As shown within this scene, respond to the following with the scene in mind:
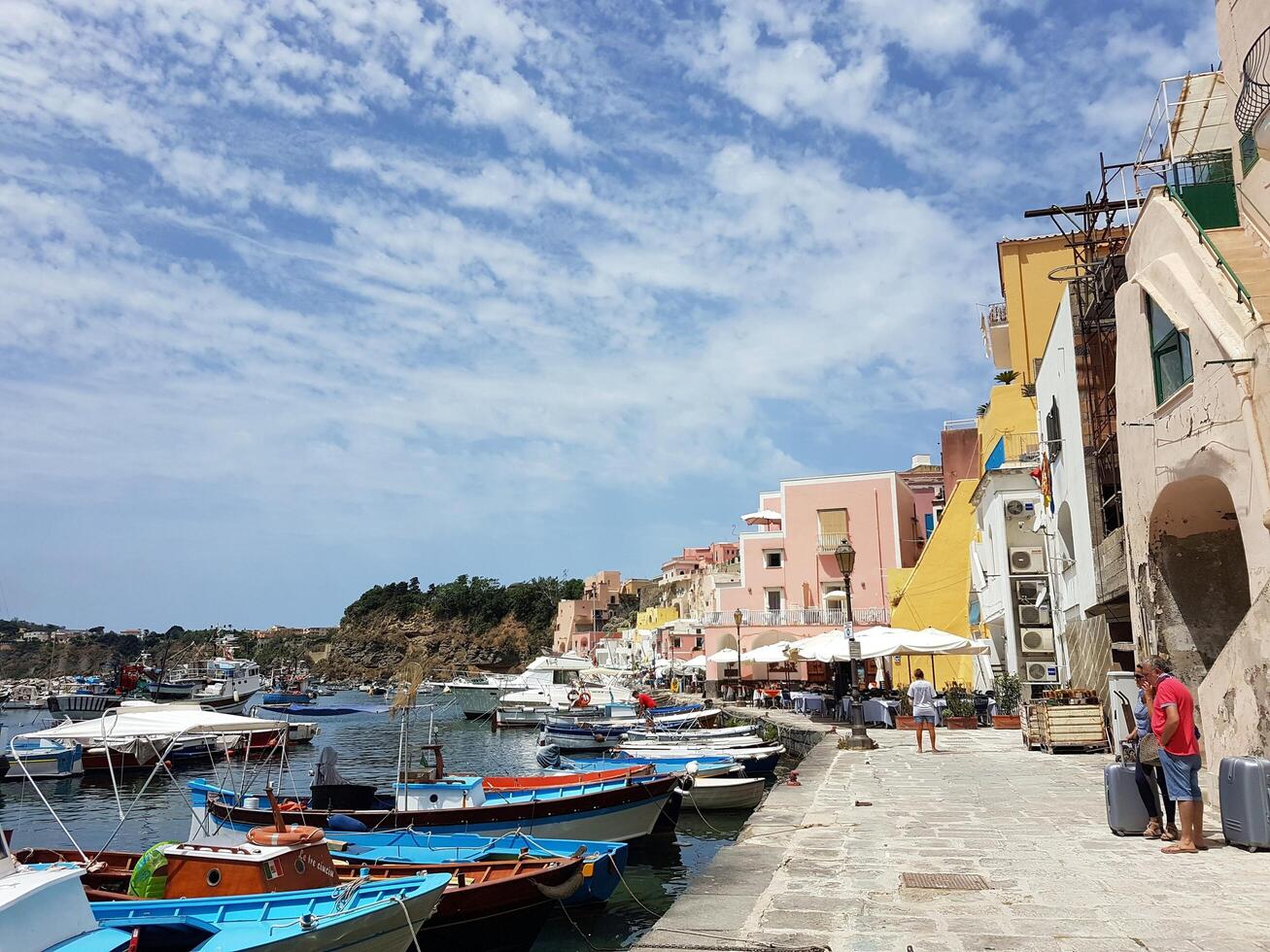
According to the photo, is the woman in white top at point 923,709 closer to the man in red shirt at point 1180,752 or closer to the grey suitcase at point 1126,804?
the grey suitcase at point 1126,804

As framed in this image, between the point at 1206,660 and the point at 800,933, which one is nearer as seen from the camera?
the point at 800,933

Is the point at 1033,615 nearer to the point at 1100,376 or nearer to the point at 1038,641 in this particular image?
the point at 1038,641

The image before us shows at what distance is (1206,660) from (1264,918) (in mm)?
6447

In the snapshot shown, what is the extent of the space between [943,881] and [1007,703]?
1734 cm

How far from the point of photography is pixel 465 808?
12.8 m

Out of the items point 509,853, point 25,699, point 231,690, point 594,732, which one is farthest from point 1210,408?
point 25,699

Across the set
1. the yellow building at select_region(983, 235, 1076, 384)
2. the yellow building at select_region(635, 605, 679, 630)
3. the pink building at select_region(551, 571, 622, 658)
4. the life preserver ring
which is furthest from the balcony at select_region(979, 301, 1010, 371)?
the pink building at select_region(551, 571, 622, 658)

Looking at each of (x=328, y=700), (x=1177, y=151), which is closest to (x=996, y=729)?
(x=1177, y=151)

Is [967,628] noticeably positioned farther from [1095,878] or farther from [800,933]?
[800,933]

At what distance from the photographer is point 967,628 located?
32500mm

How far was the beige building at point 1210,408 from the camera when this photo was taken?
897 centimetres

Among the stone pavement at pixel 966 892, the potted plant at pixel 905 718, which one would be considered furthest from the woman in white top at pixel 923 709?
the stone pavement at pixel 966 892

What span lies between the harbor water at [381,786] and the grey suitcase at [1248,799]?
6169 millimetres

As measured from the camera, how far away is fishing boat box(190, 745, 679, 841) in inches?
500
